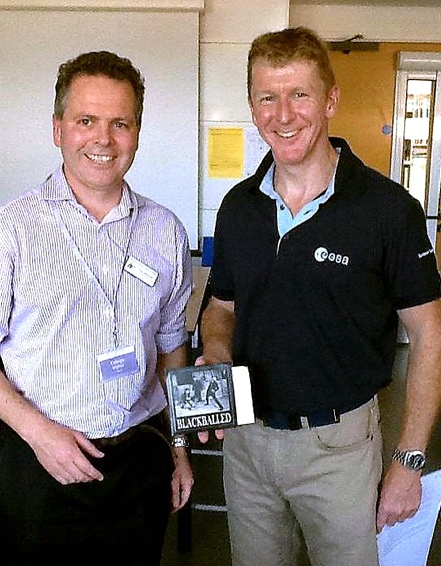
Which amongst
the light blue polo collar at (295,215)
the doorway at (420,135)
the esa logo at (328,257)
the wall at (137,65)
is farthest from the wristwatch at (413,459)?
the doorway at (420,135)

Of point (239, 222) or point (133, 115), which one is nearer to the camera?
point (133, 115)

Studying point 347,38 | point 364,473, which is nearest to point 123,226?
point 364,473

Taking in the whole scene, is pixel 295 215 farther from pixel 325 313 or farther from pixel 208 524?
pixel 208 524

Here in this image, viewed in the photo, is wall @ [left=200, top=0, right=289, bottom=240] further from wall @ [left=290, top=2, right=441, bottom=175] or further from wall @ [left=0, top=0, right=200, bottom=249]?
wall @ [left=290, top=2, right=441, bottom=175]

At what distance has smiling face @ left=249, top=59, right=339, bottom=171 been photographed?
1.41 meters

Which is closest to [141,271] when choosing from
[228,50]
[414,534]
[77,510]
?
[77,510]

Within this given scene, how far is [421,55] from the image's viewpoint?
5.12m

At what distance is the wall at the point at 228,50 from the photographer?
3916 millimetres

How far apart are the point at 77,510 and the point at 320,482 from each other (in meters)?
0.52

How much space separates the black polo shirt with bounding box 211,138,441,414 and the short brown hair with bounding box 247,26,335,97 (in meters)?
0.20

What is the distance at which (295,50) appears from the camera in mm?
1408

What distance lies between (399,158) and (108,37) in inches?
102

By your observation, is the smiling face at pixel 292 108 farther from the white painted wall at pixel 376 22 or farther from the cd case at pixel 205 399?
the white painted wall at pixel 376 22

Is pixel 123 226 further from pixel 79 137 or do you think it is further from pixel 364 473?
pixel 364 473
